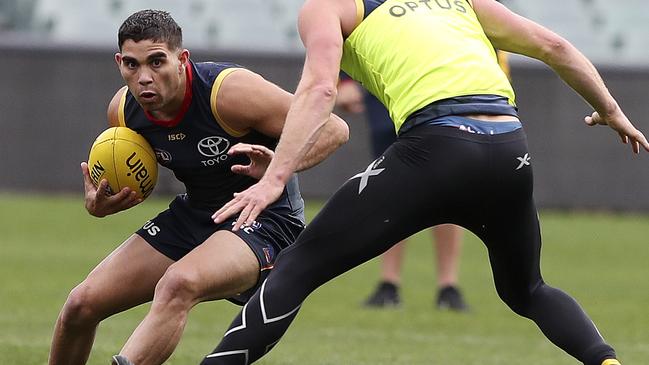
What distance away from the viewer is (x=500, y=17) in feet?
18.2

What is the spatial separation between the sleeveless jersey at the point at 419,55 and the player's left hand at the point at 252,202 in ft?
2.05

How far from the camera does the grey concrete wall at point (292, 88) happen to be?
19.4 meters

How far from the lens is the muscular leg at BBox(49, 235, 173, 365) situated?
6.01 meters

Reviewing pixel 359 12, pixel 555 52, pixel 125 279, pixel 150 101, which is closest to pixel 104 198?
pixel 125 279

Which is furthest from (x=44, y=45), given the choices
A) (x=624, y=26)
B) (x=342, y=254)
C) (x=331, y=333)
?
(x=342, y=254)

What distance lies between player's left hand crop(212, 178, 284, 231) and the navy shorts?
1.13 meters

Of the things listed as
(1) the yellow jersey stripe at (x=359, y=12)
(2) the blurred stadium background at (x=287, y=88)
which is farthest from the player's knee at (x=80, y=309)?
(2) the blurred stadium background at (x=287, y=88)

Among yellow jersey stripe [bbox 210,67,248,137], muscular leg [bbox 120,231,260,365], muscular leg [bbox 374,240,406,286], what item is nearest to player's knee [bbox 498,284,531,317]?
muscular leg [bbox 120,231,260,365]

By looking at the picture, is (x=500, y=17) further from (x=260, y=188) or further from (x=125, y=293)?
(x=125, y=293)

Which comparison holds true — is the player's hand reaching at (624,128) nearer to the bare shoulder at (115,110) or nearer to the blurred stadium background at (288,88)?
the bare shoulder at (115,110)

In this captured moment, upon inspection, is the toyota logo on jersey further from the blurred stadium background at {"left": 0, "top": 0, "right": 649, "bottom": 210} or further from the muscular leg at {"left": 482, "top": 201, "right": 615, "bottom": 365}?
the blurred stadium background at {"left": 0, "top": 0, "right": 649, "bottom": 210}

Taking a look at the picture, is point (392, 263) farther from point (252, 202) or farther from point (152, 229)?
point (252, 202)

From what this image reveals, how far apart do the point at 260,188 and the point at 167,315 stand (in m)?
1.00

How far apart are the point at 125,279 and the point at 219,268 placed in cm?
58
